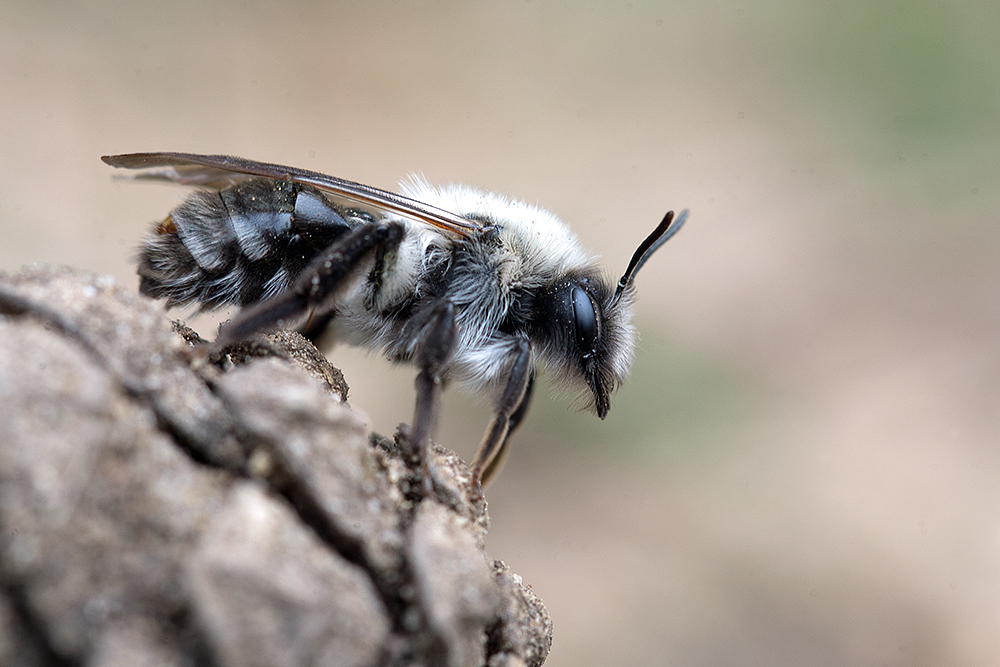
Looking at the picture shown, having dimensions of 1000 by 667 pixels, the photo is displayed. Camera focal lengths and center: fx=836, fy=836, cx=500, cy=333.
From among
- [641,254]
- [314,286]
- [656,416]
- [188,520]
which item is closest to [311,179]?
[314,286]

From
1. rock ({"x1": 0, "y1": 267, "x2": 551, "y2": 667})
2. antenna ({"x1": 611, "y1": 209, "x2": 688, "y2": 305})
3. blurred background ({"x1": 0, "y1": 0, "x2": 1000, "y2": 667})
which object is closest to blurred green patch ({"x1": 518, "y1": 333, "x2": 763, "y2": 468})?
blurred background ({"x1": 0, "y1": 0, "x2": 1000, "y2": 667})

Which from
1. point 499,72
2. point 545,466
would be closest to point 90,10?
point 499,72

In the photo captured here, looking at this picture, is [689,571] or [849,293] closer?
[689,571]

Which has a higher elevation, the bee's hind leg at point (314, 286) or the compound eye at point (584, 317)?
the compound eye at point (584, 317)

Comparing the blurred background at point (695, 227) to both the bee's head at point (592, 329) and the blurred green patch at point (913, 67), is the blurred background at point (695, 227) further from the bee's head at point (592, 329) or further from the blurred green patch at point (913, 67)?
the bee's head at point (592, 329)

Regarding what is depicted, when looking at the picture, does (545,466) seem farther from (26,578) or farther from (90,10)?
(90,10)

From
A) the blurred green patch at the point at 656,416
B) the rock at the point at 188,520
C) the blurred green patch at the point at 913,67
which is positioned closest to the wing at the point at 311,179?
the rock at the point at 188,520
